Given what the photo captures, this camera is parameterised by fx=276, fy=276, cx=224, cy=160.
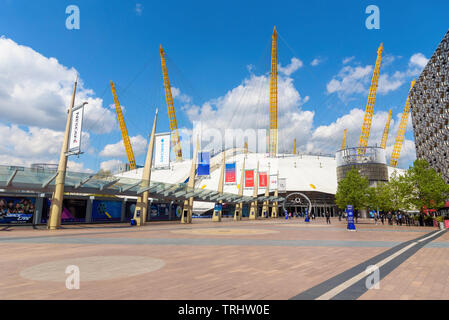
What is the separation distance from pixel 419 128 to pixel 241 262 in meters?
75.0

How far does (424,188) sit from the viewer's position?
113ft

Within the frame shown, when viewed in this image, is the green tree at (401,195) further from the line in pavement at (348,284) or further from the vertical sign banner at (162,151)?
the line in pavement at (348,284)

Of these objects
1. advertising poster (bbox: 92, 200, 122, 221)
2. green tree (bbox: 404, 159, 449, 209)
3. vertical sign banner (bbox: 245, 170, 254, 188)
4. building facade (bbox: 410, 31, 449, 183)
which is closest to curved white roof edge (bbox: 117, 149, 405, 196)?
vertical sign banner (bbox: 245, 170, 254, 188)

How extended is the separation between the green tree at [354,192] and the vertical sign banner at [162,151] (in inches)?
1122

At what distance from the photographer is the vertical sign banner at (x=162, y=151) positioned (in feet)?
99.9

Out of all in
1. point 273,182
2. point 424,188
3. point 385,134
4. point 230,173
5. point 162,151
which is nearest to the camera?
point 162,151

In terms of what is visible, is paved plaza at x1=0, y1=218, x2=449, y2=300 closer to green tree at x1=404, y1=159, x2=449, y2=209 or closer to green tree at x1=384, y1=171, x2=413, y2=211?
green tree at x1=404, y1=159, x2=449, y2=209

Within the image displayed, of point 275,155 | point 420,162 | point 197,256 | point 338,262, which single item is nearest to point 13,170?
point 197,256

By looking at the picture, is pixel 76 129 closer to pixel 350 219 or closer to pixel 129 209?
pixel 129 209

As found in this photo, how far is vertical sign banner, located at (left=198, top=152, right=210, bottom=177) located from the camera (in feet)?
120

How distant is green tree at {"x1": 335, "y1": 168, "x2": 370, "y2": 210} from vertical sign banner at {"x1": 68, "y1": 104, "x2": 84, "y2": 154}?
122 ft

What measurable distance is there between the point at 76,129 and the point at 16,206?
340 inches

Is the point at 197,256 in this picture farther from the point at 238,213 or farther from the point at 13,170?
the point at 238,213

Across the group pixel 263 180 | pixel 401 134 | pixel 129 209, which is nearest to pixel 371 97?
pixel 401 134
